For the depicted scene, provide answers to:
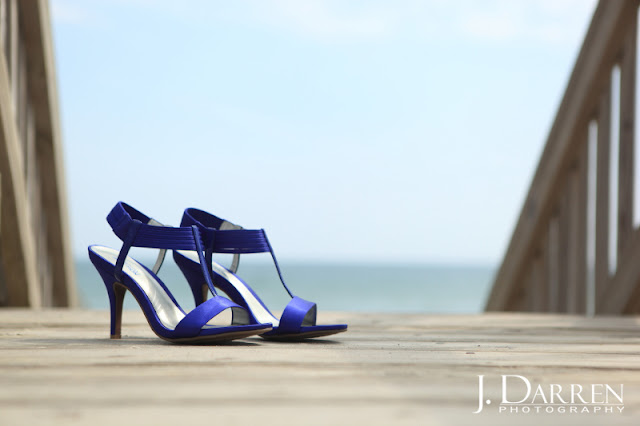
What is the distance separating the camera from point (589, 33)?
216 cm

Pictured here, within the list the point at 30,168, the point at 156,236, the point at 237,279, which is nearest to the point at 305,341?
the point at 237,279

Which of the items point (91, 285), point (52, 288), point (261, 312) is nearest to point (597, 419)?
point (261, 312)

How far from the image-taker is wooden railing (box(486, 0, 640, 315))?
6.59 feet

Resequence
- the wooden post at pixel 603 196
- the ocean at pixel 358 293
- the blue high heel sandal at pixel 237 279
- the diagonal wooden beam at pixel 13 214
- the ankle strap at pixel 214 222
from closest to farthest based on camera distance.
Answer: the blue high heel sandal at pixel 237 279
the ankle strap at pixel 214 222
the diagonal wooden beam at pixel 13 214
the wooden post at pixel 603 196
the ocean at pixel 358 293

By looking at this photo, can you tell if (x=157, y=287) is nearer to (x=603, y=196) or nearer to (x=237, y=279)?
(x=237, y=279)

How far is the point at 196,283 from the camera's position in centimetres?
141

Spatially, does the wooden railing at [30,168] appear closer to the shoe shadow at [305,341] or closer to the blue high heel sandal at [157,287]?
the blue high heel sandal at [157,287]

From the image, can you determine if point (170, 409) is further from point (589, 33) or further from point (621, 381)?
point (589, 33)

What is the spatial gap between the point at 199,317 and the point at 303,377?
33 cm

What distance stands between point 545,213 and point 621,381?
1667 mm

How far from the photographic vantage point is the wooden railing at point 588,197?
2.01 m

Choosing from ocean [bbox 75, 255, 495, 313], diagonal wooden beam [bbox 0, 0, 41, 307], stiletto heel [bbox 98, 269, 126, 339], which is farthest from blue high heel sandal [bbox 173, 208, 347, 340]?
ocean [bbox 75, 255, 495, 313]

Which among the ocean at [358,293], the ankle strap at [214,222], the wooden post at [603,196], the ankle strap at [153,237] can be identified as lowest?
the ankle strap at [153,237]

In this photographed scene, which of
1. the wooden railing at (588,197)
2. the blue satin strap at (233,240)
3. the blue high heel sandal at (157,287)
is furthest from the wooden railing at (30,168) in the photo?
the wooden railing at (588,197)
